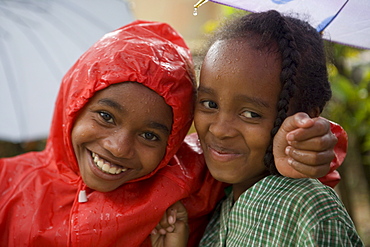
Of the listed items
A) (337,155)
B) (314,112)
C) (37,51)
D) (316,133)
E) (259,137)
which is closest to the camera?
(316,133)

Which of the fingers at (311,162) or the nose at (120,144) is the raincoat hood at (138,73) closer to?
the nose at (120,144)

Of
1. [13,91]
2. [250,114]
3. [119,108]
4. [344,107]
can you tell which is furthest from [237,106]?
[344,107]

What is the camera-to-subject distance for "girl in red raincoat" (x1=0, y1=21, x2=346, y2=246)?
5.65 ft

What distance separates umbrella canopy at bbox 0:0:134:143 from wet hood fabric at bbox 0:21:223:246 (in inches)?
16.0

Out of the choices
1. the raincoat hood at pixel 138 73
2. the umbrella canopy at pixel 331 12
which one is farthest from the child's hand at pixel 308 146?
A: the umbrella canopy at pixel 331 12

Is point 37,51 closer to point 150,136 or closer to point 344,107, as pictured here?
point 150,136

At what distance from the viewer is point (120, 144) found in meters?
1.68

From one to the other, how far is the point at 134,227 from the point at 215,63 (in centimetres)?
72

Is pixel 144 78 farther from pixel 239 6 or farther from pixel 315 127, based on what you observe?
pixel 315 127

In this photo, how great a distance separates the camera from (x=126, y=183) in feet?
6.18

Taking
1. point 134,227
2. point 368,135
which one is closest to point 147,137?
point 134,227

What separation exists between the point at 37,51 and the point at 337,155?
1644mm

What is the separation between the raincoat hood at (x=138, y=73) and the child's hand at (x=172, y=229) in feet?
0.65

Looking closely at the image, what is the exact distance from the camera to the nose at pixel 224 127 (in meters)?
1.58
